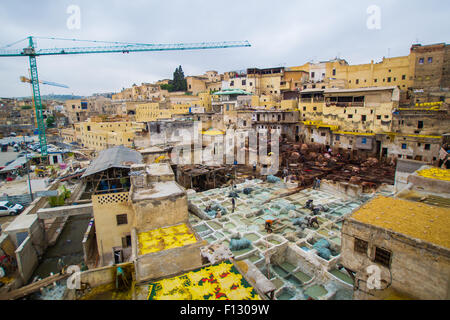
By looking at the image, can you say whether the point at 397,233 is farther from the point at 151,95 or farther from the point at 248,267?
the point at 151,95

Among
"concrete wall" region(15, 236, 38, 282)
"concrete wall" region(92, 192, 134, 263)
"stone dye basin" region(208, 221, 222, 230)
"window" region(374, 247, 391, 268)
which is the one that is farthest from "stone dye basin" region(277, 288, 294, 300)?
"concrete wall" region(15, 236, 38, 282)

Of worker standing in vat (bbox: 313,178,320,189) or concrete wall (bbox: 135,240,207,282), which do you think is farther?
worker standing in vat (bbox: 313,178,320,189)

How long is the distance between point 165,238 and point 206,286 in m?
3.12

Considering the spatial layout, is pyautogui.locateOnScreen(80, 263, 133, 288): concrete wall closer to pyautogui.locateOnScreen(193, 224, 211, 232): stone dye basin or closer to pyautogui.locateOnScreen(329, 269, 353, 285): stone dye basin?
pyautogui.locateOnScreen(193, 224, 211, 232): stone dye basin

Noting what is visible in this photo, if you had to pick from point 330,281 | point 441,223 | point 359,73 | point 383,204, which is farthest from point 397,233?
point 359,73

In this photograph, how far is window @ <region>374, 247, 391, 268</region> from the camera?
6.63 m

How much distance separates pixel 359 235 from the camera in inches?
280

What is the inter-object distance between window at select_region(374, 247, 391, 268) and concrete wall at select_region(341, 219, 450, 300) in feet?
0.27

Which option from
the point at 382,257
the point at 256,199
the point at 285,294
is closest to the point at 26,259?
the point at 285,294

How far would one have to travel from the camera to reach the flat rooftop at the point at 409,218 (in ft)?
20.5

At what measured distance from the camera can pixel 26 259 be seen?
48.8ft

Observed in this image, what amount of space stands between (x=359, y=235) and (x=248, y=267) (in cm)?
347

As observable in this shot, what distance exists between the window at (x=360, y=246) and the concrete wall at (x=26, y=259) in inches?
677

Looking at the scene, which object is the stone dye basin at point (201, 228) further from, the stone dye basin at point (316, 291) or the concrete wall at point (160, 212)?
the stone dye basin at point (316, 291)
